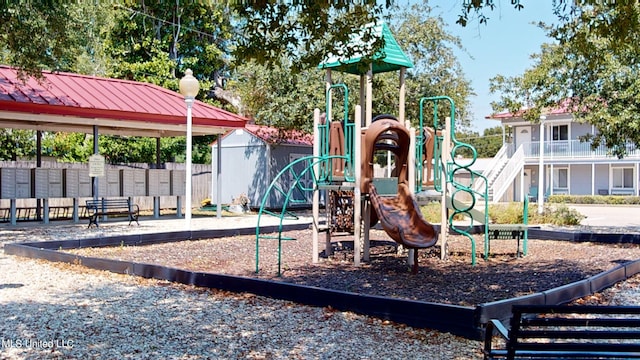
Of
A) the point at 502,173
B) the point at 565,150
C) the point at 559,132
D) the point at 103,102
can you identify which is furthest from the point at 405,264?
the point at 559,132

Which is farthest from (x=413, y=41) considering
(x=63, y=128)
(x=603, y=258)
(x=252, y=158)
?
(x=603, y=258)

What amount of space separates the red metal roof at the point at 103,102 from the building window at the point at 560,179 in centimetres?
2681

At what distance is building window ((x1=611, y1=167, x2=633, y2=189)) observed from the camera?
37906mm

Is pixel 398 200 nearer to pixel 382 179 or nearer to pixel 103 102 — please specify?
pixel 382 179

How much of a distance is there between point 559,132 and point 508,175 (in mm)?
5961

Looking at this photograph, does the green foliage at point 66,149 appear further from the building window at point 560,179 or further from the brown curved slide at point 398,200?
the building window at point 560,179

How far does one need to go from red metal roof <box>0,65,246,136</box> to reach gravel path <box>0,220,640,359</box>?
8506 mm

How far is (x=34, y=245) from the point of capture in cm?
1135

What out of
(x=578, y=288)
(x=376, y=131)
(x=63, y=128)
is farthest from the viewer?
(x=63, y=128)

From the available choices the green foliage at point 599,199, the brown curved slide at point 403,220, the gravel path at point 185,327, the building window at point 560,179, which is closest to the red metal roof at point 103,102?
the gravel path at point 185,327

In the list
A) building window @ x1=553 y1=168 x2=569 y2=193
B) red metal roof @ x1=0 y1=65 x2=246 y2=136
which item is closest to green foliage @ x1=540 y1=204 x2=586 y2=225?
red metal roof @ x1=0 y1=65 x2=246 y2=136

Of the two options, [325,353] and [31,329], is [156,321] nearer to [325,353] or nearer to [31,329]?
[31,329]

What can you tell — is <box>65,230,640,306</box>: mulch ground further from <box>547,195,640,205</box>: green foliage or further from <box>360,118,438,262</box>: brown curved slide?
<box>547,195,640,205</box>: green foliage

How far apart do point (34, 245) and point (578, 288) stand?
9.13 metres
